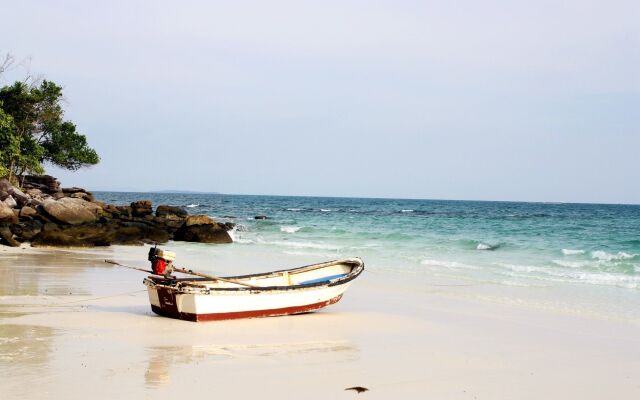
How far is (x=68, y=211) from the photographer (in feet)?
102

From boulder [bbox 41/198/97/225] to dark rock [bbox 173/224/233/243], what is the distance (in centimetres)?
414

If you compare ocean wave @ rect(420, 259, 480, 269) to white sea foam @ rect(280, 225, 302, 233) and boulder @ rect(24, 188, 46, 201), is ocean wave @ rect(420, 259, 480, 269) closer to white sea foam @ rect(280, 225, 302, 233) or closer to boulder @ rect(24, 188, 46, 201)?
white sea foam @ rect(280, 225, 302, 233)

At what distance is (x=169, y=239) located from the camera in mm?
33375

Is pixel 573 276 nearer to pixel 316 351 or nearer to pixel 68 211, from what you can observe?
pixel 316 351

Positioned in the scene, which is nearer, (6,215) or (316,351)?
(316,351)

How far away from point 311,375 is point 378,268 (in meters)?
14.2

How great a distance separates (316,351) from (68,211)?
79.0 ft

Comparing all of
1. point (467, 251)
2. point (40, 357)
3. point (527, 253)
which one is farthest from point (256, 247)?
point (40, 357)

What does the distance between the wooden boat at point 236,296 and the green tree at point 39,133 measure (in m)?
26.9

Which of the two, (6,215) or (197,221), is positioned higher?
(6,215)

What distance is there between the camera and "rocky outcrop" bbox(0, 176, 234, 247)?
84.6ft

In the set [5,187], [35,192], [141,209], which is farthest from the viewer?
[35,192]

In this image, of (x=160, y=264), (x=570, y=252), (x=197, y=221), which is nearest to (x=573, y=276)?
(x=570, y=252)

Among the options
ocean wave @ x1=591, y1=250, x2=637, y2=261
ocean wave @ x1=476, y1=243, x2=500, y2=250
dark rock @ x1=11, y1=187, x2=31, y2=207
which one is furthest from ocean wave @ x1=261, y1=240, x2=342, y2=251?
dark rock @ x1=11, y1=187, x2=31, y2=207
